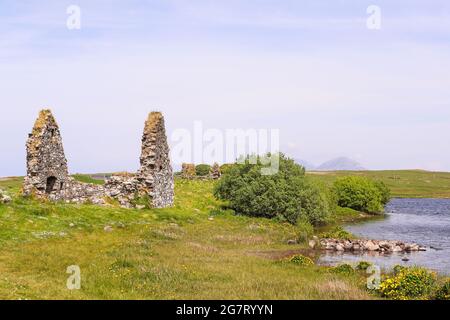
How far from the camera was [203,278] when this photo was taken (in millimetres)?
22875

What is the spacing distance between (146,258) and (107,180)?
929 inches

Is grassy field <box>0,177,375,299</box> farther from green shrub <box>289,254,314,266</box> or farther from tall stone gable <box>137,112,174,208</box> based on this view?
tall stone gable <box>137,112,174,208</box>

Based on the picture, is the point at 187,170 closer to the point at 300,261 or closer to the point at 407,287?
the point at 300,261

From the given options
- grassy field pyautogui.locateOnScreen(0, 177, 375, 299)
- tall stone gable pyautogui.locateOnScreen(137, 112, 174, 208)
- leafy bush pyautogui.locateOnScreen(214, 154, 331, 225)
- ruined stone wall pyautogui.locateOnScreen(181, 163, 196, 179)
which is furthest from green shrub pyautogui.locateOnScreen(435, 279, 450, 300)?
ruined stone wall pyautogui.locateOnScreen(181, 163, 196, 179)

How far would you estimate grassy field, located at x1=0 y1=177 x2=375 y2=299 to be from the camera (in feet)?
65.7

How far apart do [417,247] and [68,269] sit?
117ft

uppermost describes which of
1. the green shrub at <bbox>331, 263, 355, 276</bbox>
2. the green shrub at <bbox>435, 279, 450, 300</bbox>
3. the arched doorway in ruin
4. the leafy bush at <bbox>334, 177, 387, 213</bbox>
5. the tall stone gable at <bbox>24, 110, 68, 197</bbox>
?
the tall stone gable at <bbox>24, 110, 68, 197</bbox>

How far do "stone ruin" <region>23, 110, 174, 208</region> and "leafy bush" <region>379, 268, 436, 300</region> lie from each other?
29507mm

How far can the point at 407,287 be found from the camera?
70.5 feet

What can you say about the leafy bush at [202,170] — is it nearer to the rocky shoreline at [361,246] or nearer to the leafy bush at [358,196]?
the leafy bush at [358,196]

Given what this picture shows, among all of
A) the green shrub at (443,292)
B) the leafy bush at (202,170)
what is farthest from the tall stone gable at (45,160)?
the leafy bush at (202,170)

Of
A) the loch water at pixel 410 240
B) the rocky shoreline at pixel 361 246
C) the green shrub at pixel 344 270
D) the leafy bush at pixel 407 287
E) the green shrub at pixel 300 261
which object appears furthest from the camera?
the rocky shoreline at pixel 361 246

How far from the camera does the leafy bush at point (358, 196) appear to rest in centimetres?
9969
